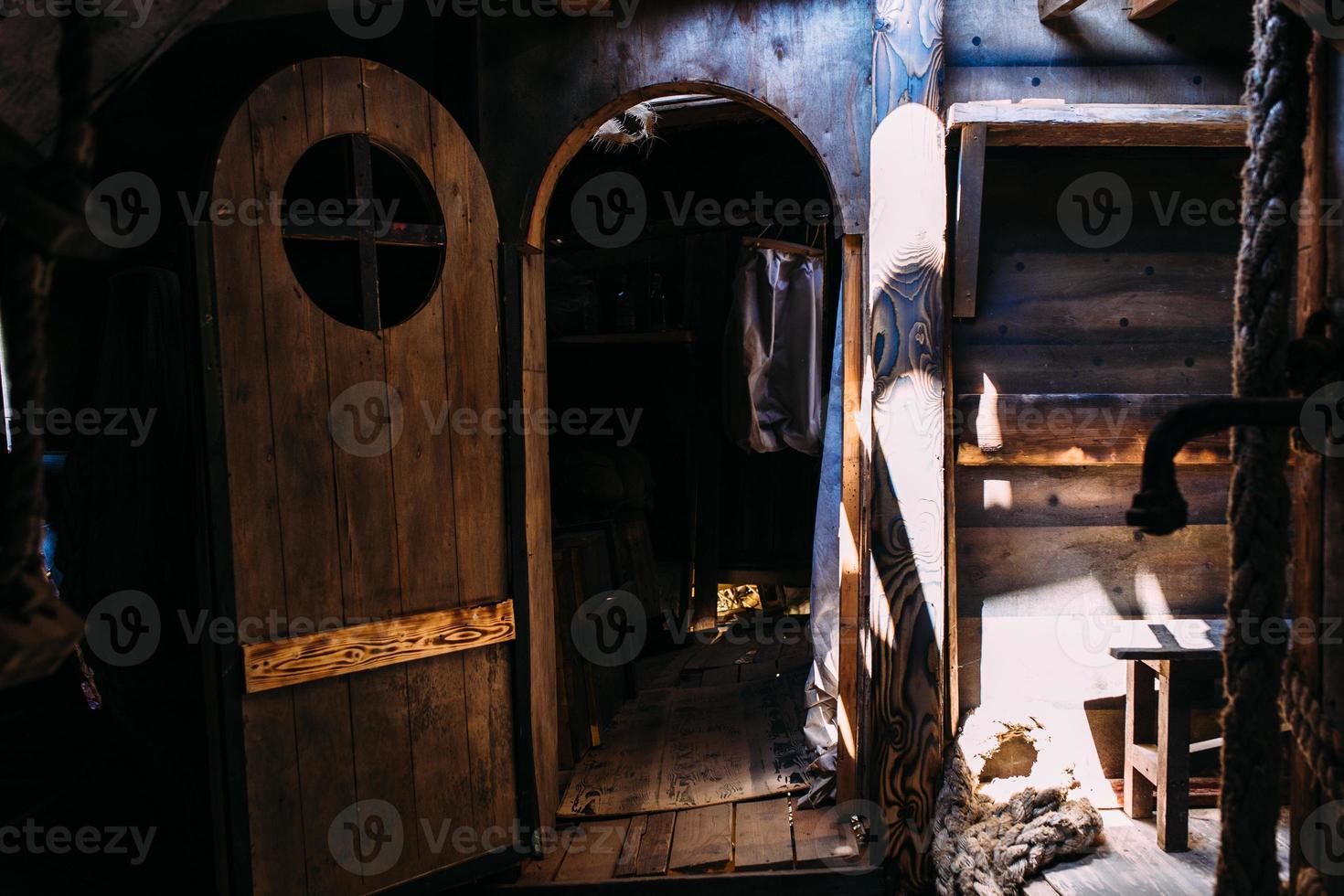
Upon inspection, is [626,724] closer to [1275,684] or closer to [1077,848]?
[1077,848]

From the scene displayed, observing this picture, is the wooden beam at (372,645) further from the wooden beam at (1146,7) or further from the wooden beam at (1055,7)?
the wooden beam at (1146,7)

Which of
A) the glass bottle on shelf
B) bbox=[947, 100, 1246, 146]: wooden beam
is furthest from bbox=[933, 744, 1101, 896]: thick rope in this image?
the glass bottle on shelf

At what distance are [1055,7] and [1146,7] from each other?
31cm

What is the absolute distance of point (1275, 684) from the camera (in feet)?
2.89

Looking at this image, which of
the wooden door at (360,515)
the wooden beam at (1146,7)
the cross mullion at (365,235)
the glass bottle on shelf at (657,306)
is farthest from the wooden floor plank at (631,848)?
the wooden beam at (1146,7)

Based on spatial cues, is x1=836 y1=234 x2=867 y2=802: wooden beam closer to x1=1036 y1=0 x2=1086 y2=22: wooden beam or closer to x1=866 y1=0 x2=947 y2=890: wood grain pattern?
x1=866 y1=0 x2=947 y2=890: wood grain pattern

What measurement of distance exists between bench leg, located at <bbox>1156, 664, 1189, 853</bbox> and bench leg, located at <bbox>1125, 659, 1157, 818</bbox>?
0.63 ft

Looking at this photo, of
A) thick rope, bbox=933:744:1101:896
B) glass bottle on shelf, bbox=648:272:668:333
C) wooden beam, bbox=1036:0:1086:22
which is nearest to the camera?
thick rope, bbox=933:744:1101:896

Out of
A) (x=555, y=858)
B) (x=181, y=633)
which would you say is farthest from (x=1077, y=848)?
(x=181, y=633)

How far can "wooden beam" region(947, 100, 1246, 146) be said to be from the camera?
2754mm

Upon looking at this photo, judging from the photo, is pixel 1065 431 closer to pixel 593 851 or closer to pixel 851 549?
pixel 851 549

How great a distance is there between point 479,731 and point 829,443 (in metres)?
Answer: 1.80

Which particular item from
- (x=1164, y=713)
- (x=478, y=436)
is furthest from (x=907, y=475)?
(x=478, y=436)

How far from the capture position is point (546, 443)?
336 centimetres
